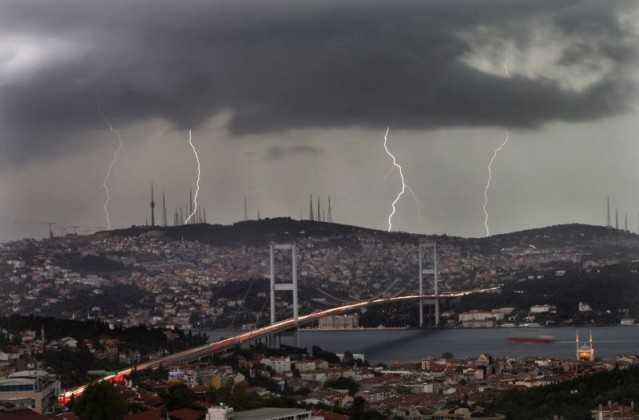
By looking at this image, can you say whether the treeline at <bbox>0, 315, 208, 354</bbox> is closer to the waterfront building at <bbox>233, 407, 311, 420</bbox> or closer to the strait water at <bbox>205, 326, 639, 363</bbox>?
the strait water at <bbox>205, 326, 639, 363</bbox>

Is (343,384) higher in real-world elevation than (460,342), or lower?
lower

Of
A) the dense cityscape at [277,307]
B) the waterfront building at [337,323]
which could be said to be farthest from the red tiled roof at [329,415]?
the waterfront building at [337,323]

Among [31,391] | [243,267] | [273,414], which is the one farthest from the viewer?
[243,267]

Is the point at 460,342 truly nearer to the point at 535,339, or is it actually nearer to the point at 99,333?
the point at 535,339

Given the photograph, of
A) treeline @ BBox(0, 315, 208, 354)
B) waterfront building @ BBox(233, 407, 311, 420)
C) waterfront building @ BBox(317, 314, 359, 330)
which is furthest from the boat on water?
waterfront building @ BBox(233, 407, 311, 420)

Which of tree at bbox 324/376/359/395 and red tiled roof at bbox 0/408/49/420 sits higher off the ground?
red tiled roof at bbox 0/408/49/420

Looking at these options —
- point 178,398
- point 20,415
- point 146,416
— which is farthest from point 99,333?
point 20,415
